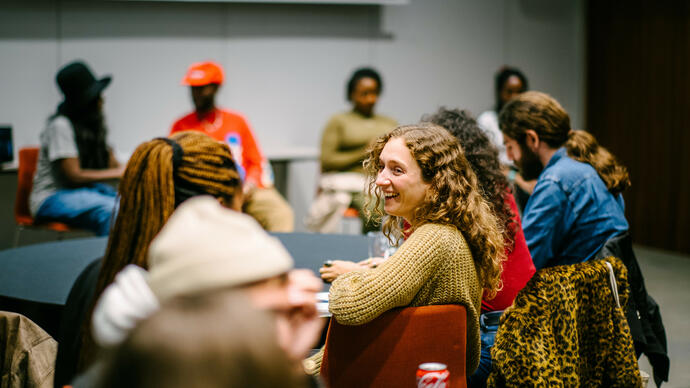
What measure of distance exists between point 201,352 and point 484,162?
1.84 m

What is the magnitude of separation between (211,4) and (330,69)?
3.86ft

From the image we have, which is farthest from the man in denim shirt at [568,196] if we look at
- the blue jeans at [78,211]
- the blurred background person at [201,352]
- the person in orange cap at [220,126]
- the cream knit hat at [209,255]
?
the blue jeans at [78,211]

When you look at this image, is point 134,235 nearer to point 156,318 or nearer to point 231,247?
point 231,247

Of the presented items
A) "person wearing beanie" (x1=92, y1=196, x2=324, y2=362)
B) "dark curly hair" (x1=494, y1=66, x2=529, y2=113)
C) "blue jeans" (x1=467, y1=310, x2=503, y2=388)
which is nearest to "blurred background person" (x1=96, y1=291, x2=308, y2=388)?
"person wearing beanie" (x1=92, y1=196, x2=324, y2=362)

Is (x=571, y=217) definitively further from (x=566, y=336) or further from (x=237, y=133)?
(x=237, y=133)

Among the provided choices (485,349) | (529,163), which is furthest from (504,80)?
(485,349)

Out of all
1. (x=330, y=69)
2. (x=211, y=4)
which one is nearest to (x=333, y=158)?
(x=330, y=69)

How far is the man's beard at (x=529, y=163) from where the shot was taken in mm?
2885

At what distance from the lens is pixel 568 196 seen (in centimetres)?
262

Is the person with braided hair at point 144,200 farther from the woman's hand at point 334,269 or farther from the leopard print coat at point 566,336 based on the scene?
the leopard print coat at point 566,336

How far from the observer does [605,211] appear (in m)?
2.61

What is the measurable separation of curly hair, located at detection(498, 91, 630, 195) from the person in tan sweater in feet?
2.96

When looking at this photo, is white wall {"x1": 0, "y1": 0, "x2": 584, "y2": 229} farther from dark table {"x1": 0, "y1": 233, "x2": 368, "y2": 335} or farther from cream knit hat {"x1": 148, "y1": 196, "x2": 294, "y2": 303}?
cream knit hat {"x1": 148, "y1": 196, "x2": 294, "y2": 303}

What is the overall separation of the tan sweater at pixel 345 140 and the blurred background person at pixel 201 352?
462cm
